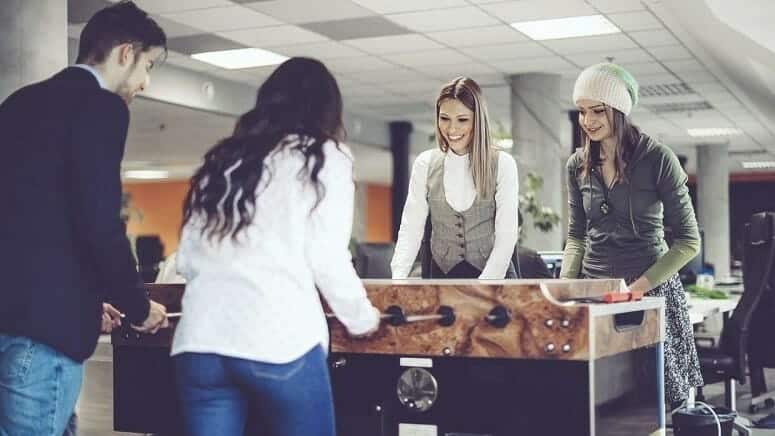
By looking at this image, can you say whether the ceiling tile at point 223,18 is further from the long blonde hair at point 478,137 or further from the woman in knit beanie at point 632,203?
the woman in knit beanie at point 632,203

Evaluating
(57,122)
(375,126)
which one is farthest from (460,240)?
(375,126)

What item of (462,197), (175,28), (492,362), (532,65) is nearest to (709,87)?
(532,65)

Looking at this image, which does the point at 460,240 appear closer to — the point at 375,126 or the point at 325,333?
the point at 325,333

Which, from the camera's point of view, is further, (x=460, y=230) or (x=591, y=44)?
(x=591, y=44)

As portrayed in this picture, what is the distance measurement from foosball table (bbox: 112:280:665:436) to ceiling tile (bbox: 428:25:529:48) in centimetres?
576

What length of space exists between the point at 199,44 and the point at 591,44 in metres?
3.42

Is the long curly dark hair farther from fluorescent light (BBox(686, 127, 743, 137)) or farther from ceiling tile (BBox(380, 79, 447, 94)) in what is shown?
fluorescent light (BBox(686, 127, 743, 137))

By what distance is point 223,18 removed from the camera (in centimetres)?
757

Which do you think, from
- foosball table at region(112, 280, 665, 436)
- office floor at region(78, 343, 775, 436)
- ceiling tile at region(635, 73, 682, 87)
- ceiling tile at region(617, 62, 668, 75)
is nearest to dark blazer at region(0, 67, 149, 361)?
foosball table at region(112, 280, 665, 436)

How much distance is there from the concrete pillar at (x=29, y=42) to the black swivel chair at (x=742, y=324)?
3.69 metres

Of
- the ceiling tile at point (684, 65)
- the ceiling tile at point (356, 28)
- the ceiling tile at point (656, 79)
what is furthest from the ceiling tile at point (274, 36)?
the ceiling tile at point (656, 79)

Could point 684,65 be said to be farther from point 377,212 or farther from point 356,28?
point 377,212

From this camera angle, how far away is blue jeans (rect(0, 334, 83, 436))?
79.9 inches

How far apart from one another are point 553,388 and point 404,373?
37cm
